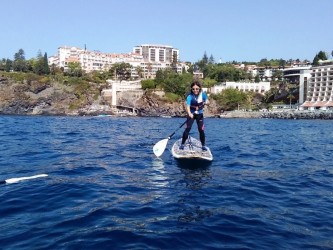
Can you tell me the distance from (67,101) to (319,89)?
92303 millimetres

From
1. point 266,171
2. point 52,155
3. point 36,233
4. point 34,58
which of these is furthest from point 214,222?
point 34,58

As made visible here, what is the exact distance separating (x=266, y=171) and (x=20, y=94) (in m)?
130

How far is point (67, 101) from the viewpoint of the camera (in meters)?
129

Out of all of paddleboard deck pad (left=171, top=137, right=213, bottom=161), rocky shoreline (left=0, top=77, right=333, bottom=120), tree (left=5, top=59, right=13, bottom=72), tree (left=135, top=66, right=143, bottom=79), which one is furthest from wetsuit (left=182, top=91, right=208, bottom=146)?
tree (left=5, top=59, right=13, bottom=72)

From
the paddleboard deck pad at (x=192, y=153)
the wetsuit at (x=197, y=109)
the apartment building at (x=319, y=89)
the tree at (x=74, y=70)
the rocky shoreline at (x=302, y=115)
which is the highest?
the tree at (x=74, y=70)

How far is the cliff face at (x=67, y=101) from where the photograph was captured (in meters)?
125

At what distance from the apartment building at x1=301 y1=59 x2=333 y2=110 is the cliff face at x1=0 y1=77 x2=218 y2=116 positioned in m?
34.3

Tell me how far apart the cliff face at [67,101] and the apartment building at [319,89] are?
112 ft

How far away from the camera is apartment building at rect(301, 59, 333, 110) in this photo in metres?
120

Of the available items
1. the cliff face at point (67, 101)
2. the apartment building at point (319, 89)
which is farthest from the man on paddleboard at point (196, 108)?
the apartment building at point (319, 89)

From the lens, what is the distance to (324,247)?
5152 mm

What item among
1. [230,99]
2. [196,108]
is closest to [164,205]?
[196,108]

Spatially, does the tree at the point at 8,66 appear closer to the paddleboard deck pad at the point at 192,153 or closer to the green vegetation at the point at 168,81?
the green vegetation at the point at 168,81

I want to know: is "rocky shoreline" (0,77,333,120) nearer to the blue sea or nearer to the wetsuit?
the wetsuit
